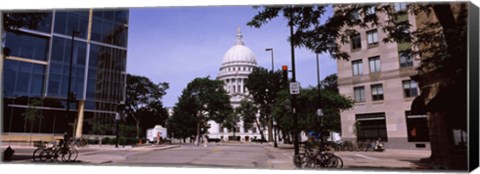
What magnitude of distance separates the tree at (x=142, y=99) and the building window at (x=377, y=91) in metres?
18.1

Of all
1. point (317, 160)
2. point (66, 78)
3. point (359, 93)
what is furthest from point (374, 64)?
point (66, 78)

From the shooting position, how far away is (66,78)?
2989cm

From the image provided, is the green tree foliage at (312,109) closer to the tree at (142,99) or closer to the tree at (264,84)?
the tree at (264,84)

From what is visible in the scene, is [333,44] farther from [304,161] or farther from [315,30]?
[304,161]

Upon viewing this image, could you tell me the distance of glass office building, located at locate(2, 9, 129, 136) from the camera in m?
20.5

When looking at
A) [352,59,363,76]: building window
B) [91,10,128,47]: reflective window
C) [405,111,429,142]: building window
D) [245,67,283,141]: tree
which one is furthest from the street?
[245,67,283,141]: tree

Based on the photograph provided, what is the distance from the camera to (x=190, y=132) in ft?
182

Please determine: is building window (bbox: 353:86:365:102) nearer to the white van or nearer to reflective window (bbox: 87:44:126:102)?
reflective window (bbox: 87:44:126:102)

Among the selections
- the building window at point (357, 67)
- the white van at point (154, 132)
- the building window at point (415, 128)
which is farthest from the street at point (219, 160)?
the white van at point (154, 132)

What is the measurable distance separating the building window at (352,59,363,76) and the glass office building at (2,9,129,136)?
19.7m

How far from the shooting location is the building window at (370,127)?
28.7 meters

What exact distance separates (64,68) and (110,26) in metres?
15.7

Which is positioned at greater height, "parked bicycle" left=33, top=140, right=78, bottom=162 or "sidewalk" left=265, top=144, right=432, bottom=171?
"parked bicycle" left=33, top=140, right=78, bottom=162

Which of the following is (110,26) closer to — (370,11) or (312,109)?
(370,11)
